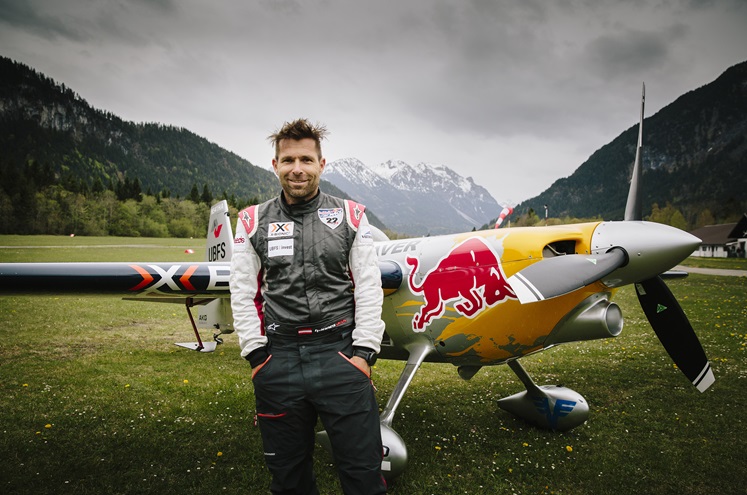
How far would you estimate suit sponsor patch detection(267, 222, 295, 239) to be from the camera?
7.70 ft

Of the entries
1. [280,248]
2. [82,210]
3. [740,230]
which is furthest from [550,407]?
[740,230]

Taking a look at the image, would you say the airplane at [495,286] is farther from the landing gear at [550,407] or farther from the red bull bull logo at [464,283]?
the landing gear at [550,407]

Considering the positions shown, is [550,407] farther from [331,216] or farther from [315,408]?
[331,216]

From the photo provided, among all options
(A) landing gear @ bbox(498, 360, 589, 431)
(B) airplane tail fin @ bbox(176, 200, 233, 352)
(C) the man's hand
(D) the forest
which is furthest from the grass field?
(D) the forest

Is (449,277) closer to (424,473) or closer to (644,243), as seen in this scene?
(644,243)

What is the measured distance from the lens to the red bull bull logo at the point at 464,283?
11.7 ft

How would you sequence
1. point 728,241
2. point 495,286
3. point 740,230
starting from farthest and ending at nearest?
point 740,230 < point 728,241 < point 495,286

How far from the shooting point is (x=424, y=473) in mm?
4004

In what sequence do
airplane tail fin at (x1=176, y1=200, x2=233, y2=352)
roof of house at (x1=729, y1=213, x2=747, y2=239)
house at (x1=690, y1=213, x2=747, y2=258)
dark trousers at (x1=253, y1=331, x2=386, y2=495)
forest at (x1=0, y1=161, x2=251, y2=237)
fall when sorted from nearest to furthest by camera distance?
dark trousers at (x1=253, y1=331, x2=386, y2=495)
airplane tail fin at (x1=176, y1=200, x2=233, y2=352)
forest at (x1=0, y1=161, x2=251, y2=237)
house at (x1=690, y1=213, x2=747, y2=258)
roof of house at (x1=729, y1=213, x2=747, y2=239)

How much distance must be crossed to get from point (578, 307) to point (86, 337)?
11.0m

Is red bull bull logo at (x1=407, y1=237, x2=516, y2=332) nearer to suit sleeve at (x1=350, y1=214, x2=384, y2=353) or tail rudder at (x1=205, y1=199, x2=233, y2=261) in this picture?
suit sleeve at (x1=350, y1=214, x2=384, y2=353)

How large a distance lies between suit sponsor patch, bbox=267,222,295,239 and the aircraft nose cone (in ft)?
8.56

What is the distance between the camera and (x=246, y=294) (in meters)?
2.29

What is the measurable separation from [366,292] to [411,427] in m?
3.46
